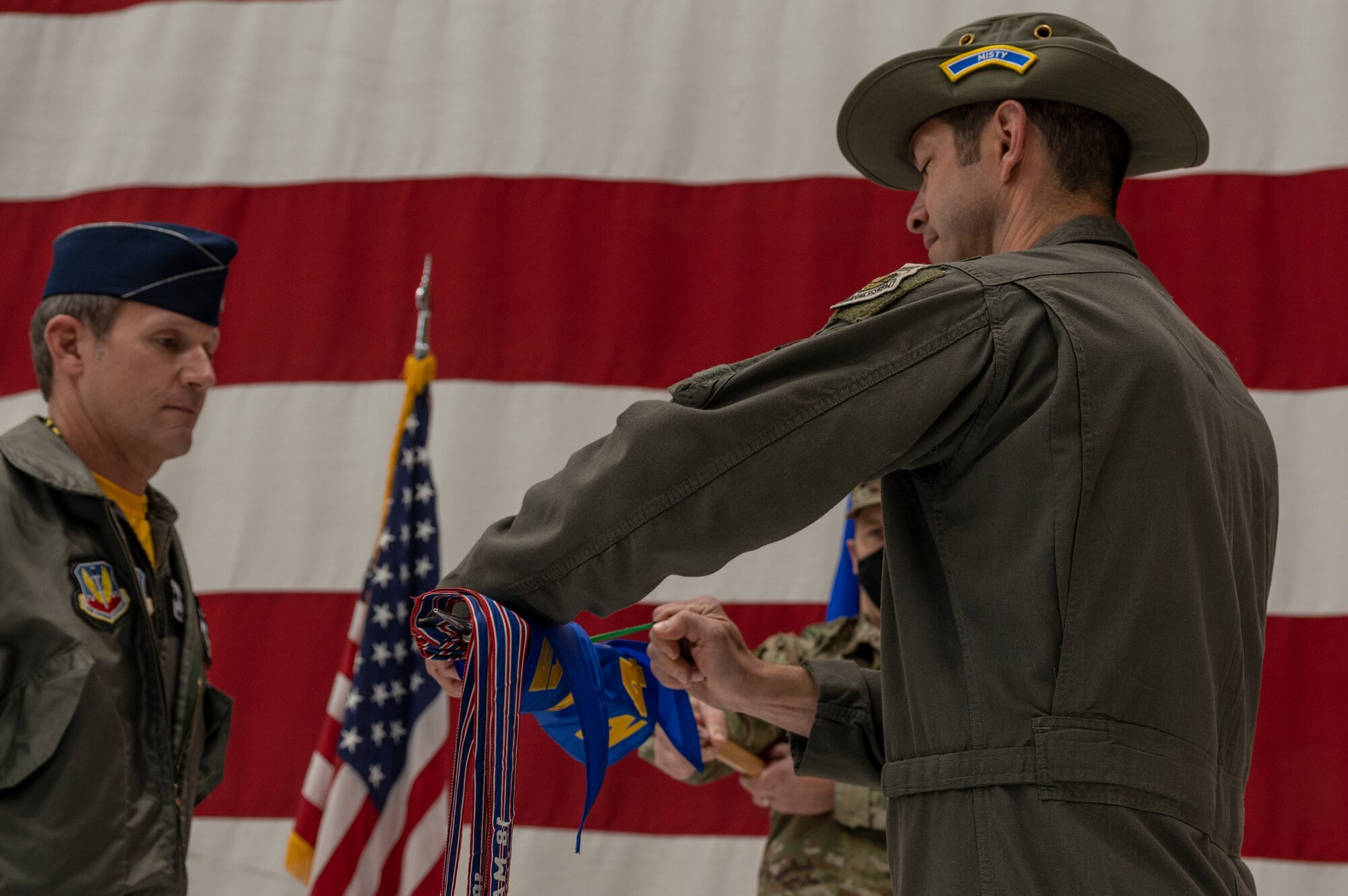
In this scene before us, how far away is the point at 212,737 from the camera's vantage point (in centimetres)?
208

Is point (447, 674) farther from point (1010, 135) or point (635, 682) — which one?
point (1010, 135)

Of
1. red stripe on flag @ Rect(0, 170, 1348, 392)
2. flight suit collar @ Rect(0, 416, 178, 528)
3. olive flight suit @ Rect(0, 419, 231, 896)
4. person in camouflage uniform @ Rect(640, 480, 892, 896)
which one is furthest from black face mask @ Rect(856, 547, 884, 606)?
flight suit collar @ Rect(0, 416, 178, 528)

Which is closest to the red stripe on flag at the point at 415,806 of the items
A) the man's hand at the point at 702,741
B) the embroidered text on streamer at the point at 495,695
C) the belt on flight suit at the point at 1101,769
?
the man's hand at the point at 702,741

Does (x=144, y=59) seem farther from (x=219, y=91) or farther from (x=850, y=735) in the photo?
(x=850, y=735)

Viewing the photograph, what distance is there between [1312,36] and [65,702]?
8.94ft

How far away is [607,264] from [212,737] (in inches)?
54.0

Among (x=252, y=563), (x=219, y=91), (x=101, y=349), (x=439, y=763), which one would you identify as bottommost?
(x=439, y=763)

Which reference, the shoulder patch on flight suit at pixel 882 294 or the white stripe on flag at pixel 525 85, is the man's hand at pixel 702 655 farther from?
the white stripe on flag at pixel 525 85

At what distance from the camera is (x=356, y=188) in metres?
3.01

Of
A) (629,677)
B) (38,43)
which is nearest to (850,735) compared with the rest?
(629,677)

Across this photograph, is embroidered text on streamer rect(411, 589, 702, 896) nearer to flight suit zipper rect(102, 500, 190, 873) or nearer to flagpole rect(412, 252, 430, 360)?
flight suit zipper rect(102, 500, 190, 873)

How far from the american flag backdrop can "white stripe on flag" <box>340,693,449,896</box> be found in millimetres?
369

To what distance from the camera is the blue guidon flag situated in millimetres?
1246

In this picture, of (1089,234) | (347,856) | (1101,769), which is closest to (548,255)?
(347,856)
